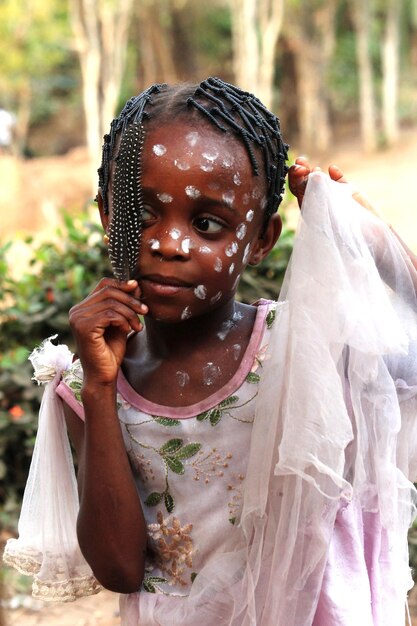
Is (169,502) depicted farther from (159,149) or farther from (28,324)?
(28,324)

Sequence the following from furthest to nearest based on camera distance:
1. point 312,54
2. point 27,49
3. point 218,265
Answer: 1. point 27,49
2. point 312,54
3. point 218,265

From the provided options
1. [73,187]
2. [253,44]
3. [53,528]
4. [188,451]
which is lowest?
[73,187]

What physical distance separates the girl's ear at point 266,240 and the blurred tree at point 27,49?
65.4 ft

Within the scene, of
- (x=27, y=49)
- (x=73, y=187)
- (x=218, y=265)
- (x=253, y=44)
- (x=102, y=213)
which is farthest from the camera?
(x=27, y=49)

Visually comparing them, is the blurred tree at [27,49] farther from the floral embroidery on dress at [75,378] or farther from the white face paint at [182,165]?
the white face paint at [182,165]

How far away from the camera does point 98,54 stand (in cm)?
1507

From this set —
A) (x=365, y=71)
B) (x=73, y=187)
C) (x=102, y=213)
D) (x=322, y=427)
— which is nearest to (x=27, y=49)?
(x=73, y=187)

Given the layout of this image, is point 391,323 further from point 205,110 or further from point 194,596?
point 194,596

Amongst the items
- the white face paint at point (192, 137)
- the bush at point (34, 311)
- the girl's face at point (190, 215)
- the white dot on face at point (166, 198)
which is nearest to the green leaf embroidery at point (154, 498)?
the girl's face at point (190, 215)

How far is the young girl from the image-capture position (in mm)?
1621

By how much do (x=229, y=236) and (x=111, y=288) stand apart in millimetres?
244

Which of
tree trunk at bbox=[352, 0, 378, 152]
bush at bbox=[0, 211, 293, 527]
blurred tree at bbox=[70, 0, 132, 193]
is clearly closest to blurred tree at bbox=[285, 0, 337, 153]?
tree trunk at bbox=[352, 0, 378, 152]

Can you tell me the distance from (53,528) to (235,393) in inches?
22.8

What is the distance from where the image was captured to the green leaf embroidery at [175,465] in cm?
177
